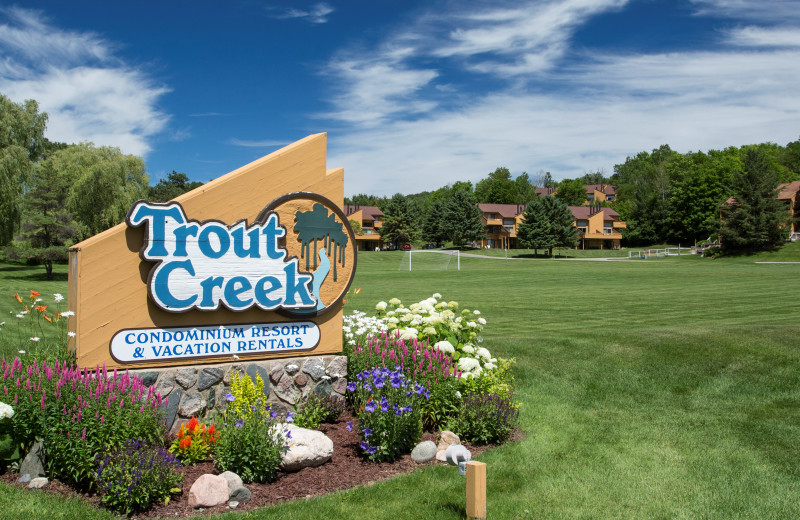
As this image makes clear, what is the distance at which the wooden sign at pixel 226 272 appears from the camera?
6.15 m

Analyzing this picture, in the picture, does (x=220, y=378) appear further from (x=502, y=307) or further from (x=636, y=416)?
(x=502, y=307)

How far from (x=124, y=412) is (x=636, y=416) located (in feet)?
21.3

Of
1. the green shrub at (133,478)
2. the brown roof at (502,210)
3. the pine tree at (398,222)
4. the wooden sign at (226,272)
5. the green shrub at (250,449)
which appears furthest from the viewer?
the brown roof at (502,210)

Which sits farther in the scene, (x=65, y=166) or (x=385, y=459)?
(x=65, y=166)

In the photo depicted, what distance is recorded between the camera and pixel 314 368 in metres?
7.30

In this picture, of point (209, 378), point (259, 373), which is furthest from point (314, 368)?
point (209, 378)

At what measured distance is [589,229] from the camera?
9744 cm

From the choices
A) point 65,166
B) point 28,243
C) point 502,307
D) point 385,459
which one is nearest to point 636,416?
point 385,459

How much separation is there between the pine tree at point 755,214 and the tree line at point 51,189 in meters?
59.1

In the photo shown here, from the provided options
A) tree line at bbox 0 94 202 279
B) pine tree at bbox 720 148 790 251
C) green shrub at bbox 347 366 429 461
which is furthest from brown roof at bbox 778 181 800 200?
green shrub at bbox 347 366 429 461

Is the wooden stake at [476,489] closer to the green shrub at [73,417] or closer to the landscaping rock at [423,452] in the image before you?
the landscaping rock at [423,452]

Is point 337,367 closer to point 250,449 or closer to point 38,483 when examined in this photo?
point 250,449

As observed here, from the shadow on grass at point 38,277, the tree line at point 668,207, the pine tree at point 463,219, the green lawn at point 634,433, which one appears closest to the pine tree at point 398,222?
the tree line at point 668,207

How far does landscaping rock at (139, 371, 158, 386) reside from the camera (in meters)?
6.21
